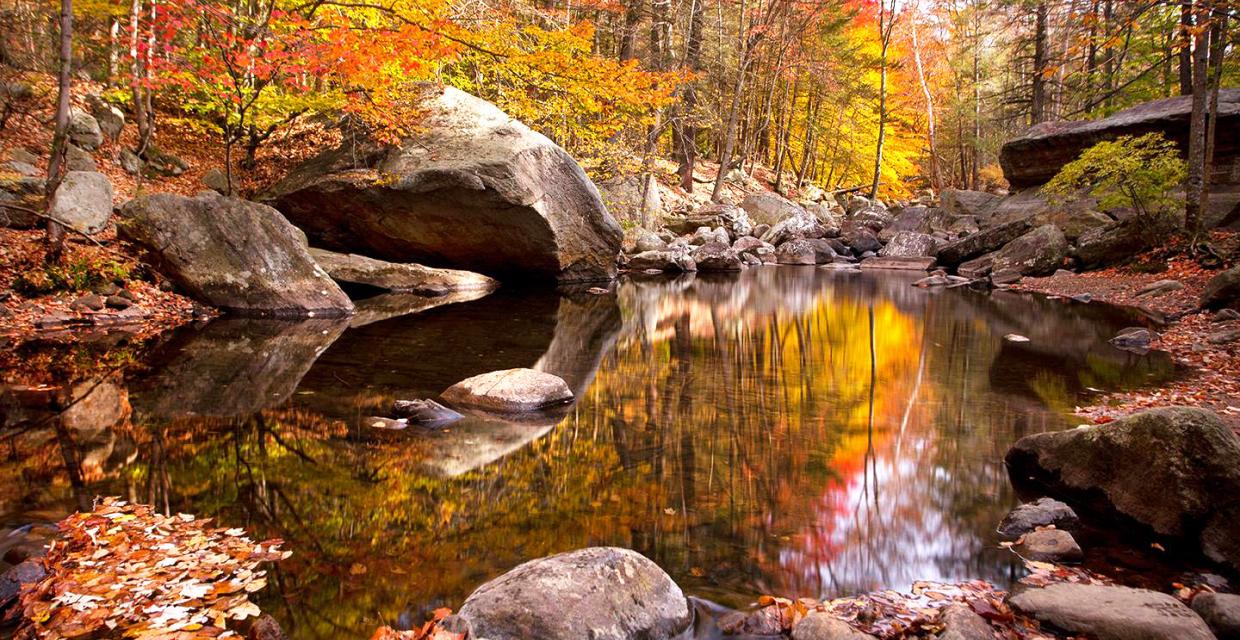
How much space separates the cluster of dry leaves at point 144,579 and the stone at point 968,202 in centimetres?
2673

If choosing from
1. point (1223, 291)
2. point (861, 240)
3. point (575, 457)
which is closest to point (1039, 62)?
point (861, 240)

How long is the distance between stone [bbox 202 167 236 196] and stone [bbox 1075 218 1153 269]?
20615mm

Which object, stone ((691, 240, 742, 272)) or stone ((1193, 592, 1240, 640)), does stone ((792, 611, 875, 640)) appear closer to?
stone ((1193, 592, 1240, 640))

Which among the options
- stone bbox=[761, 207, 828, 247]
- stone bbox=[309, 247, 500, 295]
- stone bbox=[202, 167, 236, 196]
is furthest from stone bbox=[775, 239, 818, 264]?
stone bbox=[202, 167, 236, 196]

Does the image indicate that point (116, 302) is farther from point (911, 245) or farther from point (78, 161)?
→ point (911, 245)

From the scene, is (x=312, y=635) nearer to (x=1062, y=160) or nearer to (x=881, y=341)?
(x=881, y=341)

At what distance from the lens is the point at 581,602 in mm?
2777

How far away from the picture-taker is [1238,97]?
16.3 metres

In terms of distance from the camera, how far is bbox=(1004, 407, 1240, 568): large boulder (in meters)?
3.56

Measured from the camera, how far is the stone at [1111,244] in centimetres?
1532

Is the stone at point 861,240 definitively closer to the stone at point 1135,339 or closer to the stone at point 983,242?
the stone at point 983,242

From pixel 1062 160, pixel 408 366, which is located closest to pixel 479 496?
pixel 408 366

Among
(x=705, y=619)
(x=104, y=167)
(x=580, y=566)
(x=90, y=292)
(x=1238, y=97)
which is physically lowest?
(x=705, y=619)

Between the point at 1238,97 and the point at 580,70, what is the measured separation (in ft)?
56.7
